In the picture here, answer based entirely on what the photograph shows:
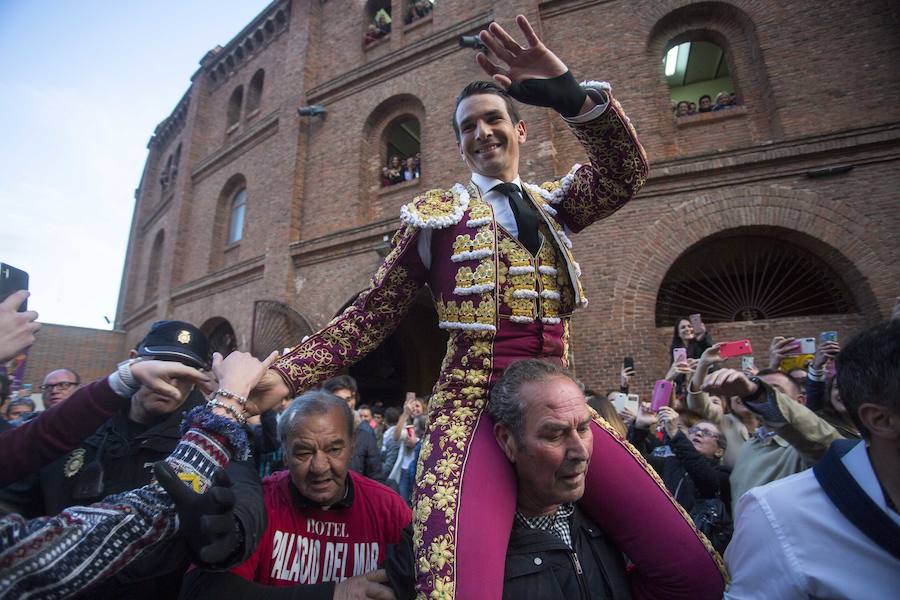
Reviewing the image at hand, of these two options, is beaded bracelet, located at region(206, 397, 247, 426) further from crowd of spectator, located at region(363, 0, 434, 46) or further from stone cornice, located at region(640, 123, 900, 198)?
crowd of spectator, located at region(363, 0, 434, 46)

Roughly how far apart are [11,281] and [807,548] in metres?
2.47

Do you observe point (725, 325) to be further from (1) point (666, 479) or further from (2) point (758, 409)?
(2) point (758, 409)

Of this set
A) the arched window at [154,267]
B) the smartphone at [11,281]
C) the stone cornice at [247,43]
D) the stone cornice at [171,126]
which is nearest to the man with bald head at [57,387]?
the smartphone at [11,281]

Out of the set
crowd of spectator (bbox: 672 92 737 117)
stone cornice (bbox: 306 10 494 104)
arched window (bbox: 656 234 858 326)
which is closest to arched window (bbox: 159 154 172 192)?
stone cornice (bbox: 306 10 494 104)

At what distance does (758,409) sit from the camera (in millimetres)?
2189

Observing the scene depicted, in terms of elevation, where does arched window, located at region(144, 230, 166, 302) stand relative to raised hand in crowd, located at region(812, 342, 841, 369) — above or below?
above

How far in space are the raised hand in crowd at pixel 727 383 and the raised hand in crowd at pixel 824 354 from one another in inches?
64.9

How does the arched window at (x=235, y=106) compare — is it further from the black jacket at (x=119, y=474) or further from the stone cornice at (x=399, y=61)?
the black jacket at (x=119, y=474)

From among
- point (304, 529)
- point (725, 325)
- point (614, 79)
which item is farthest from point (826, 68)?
point (304, 529)

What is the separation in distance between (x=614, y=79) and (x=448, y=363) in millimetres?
8207

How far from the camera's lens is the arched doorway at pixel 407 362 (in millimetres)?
11477

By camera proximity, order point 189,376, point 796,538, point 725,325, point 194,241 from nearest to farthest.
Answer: point 796,538
point 189,376
point 725,325
point 194,241

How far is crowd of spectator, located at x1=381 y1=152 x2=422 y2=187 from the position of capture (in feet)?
33.9

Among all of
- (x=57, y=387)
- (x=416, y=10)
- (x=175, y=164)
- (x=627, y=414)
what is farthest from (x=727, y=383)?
(x=175, y=164)
